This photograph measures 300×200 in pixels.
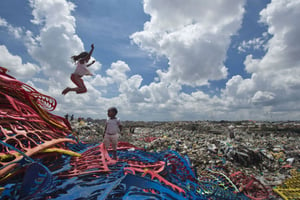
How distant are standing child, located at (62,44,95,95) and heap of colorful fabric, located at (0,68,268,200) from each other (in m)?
0.71

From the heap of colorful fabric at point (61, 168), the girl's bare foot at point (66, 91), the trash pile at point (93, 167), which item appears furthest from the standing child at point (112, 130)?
the girl's bare foot at point (66, 91)

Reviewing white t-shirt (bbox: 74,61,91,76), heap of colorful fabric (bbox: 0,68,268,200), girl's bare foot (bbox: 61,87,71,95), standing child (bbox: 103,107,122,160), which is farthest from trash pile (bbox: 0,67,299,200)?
white t-shirt (bbox: 74,61,91,76)

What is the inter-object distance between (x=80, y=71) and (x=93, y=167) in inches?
77.6

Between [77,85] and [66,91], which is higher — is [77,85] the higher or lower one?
the higher one

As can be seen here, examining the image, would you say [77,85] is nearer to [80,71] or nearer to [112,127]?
[80,71]

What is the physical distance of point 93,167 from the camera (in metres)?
2.12

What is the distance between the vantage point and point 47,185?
4.86 feet

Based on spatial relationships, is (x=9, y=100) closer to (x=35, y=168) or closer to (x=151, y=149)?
(x=35, y=168)

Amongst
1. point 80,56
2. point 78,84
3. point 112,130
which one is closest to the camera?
point 112,130

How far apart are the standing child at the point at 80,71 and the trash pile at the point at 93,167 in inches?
28.7

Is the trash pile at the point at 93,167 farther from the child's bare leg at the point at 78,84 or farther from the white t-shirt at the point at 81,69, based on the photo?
the white t-shirt at the point at 81,69

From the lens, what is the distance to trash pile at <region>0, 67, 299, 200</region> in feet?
4.78

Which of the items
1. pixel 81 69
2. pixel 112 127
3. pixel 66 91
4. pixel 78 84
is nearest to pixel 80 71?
pixel 81 69

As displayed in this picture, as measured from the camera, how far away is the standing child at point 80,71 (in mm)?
3230
